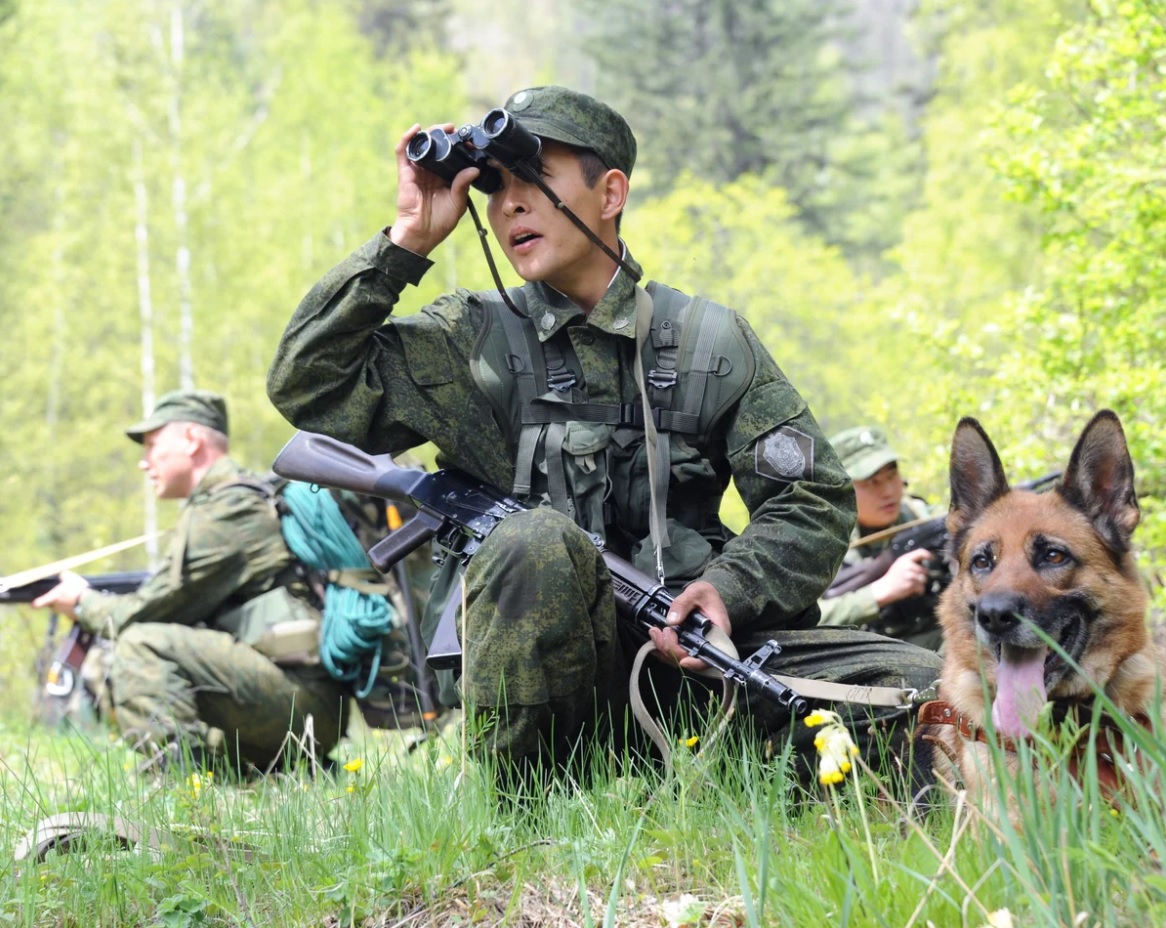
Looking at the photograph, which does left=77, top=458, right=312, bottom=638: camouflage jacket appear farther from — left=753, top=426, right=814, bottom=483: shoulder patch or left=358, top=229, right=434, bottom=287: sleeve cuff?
left=753, top=426, right=814, bottom=483: shoulder patch

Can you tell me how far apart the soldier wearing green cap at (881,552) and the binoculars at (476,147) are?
2.80 meters

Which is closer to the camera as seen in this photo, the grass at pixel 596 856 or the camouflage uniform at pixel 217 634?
the grass at pixel 596 856

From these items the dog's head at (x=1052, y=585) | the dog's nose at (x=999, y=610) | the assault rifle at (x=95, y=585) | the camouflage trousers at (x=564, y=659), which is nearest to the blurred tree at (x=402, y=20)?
the assault rifle at (x=95, y=585)

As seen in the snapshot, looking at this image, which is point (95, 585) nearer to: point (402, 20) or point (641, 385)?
point (641, 385)

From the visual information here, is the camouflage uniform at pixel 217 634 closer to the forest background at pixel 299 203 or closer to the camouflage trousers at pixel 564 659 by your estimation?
the camouflage trousers at pixel 564 659

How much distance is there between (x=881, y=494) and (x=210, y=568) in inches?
142

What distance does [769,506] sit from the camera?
11.8 feet

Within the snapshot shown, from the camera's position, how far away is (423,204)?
3465 millimetres

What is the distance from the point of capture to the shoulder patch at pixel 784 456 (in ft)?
11.8

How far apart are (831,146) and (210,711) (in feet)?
88.0

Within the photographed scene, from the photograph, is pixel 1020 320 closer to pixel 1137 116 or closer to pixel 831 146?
pixel 1137 116

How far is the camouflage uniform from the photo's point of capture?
6.36m

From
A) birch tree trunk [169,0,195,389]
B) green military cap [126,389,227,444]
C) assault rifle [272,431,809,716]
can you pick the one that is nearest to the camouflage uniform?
green military cap [126,389,227,444]

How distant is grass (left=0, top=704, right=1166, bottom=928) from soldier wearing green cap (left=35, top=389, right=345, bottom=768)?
10.6ft
